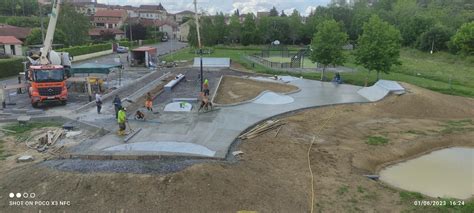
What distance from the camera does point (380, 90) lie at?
2597 centimetres

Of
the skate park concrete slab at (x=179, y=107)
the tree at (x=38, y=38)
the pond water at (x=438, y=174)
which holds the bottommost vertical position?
the pond water at (x=438, y=174)

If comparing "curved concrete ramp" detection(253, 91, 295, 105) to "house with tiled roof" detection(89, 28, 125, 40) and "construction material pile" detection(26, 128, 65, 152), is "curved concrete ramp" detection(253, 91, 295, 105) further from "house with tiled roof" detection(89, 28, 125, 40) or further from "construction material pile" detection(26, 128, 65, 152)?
"house with tiled roof" detection(89, 28, 125, 40)

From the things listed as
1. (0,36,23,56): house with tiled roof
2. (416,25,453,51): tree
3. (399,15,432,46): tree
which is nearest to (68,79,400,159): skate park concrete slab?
(0,36,23,56): house with tiled roof

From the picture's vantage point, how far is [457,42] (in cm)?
5059

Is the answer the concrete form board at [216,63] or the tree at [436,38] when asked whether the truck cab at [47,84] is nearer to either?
the concrete form board at [216,63]

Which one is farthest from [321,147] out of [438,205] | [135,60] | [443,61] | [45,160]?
[443,61]

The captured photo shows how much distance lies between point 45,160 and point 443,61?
5251cm

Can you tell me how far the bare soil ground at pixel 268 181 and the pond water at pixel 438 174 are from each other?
61 cm

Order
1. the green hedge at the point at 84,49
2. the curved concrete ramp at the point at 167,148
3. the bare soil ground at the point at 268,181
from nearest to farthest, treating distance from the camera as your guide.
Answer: the bare soil ground at the point at 268,181 < the curved concrete ramp at the point at 167,148 < the green hedge at the point at 84,49

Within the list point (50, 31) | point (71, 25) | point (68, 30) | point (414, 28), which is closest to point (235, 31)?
point (71, 25)

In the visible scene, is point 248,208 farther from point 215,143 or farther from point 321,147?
point 321,147

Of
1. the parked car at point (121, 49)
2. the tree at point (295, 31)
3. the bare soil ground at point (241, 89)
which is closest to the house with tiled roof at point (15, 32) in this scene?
the parked car at point (121, 49)

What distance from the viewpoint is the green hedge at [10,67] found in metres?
32.6

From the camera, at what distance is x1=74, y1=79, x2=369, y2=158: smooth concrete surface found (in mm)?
14469
